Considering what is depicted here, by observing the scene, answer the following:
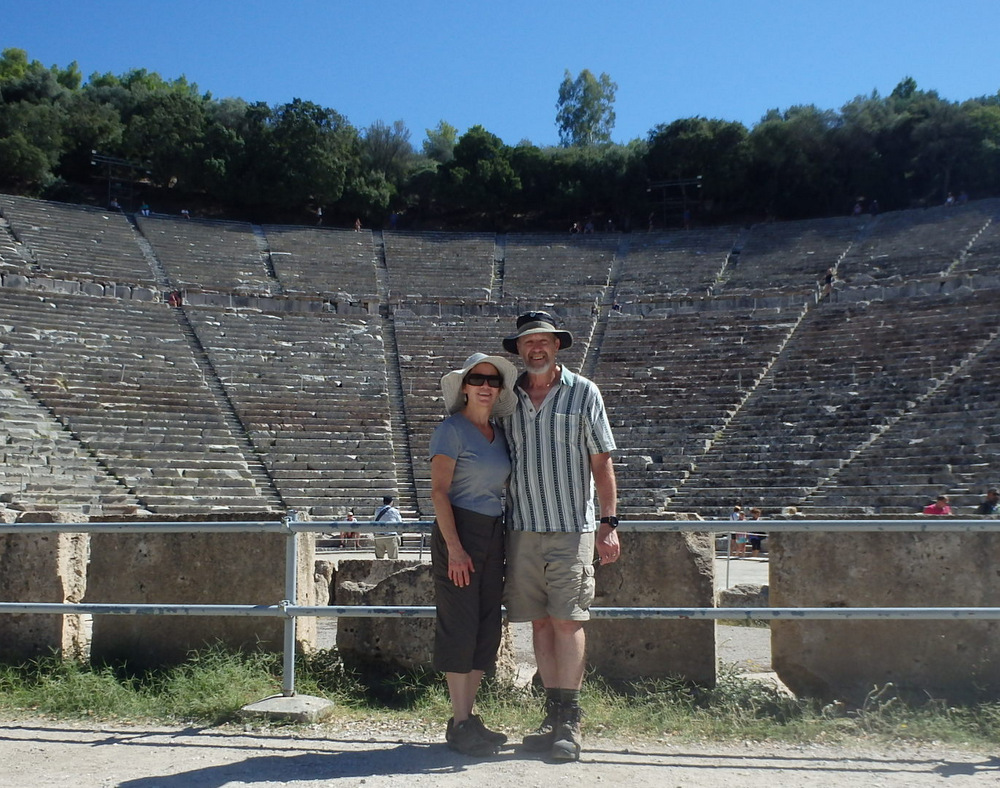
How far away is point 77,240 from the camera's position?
28.6 metres

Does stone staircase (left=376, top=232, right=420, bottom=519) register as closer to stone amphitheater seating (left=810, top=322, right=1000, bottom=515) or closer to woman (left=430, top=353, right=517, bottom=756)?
stone amphitheater seating (left=810, top=322, right=1000, bottom=515)

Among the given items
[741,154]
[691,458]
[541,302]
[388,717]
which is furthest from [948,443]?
[741,154]

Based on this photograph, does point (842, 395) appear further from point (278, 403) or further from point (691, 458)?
point (278, 403)

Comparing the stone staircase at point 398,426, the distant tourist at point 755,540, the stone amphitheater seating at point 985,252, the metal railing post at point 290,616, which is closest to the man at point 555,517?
the metal railing post at point 290,616

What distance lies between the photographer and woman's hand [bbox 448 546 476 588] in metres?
3.38

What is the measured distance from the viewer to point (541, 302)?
2747 cm

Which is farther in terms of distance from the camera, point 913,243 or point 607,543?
point 913,243

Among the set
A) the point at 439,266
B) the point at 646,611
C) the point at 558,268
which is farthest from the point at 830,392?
the point at 646,611

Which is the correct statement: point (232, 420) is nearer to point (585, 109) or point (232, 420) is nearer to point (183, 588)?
point (183, 588)

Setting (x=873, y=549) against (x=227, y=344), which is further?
(x=227, y=344)

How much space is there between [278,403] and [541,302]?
31.5 ft

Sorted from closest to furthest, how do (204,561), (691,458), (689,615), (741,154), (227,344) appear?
(689,615)
(204,561)
(691,458)
(227,344)
(741,154)

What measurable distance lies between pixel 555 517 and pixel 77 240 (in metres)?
28.9

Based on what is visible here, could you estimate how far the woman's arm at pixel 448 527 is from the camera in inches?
133
